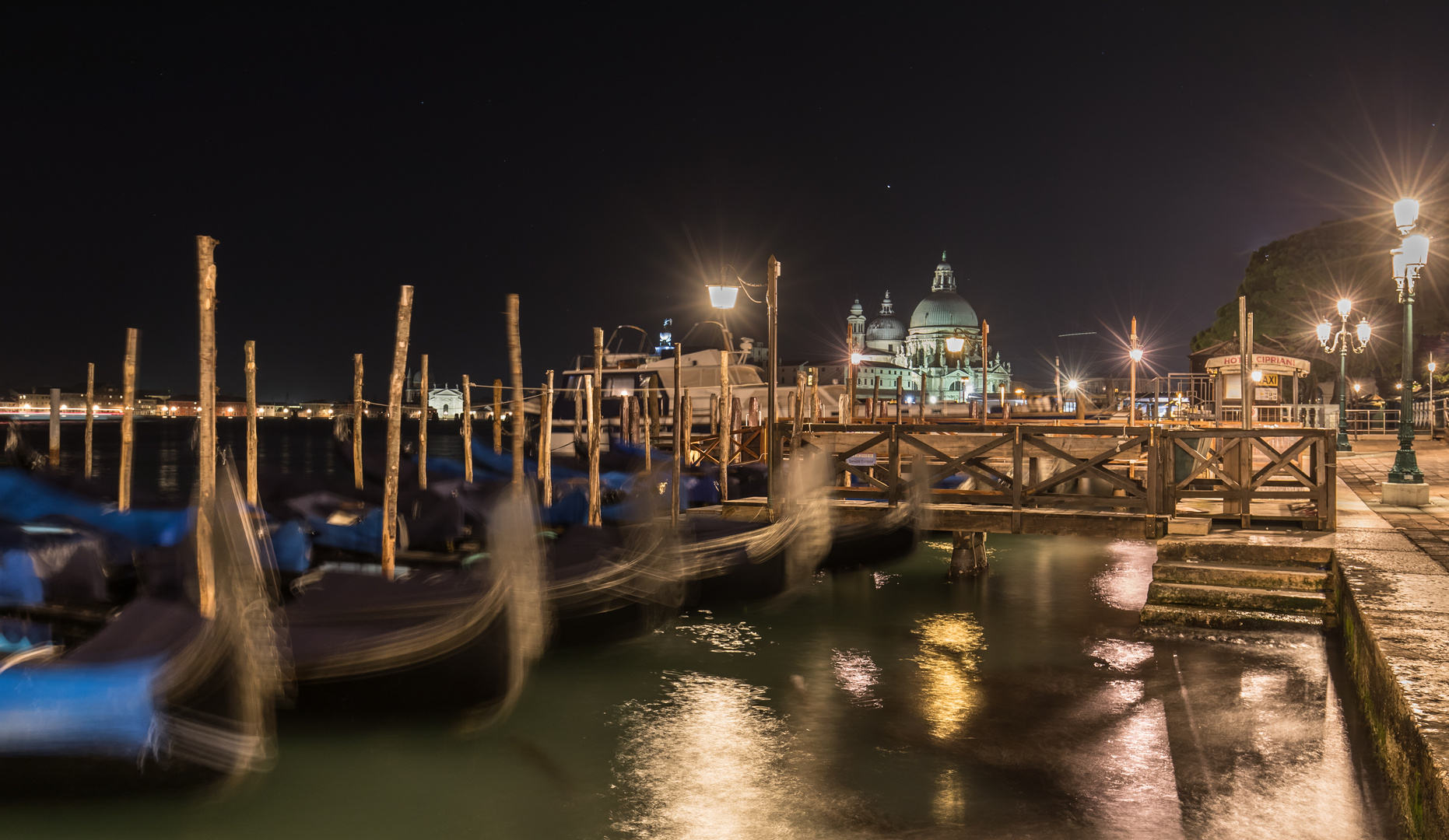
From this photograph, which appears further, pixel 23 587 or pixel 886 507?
pixel 886 507

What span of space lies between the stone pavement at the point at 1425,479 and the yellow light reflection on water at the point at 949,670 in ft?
11.0

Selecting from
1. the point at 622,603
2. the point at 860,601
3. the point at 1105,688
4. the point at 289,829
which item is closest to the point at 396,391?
the point at 622,603

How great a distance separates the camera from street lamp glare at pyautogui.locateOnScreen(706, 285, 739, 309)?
1185 centimetres

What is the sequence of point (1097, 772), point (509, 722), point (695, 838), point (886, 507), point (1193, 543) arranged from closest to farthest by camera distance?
point (695, 838) < point (1097, 772) < point (509, 722) < point (1193, 543) < point (886, 507)

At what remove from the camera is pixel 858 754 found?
5.82m

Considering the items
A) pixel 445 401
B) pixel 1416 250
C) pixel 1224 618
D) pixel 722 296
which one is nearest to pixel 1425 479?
pixel 1416 250

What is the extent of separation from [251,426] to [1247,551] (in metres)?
10.1

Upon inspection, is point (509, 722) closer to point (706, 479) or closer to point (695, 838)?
point (695, 838)

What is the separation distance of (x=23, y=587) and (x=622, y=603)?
15.0 ft

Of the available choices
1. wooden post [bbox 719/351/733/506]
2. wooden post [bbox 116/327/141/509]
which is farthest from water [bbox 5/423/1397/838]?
wooden post [bbox 116/327/141/509]

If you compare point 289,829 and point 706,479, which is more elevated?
point 706,479

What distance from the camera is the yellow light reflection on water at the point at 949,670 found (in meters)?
6.47

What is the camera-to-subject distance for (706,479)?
15.7 meters

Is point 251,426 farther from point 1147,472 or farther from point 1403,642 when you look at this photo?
point 1403,642
